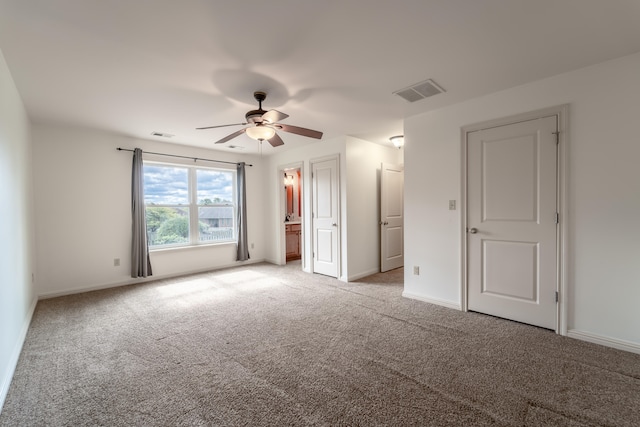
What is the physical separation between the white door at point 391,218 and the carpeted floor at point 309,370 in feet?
5.86

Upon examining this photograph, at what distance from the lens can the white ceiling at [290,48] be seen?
1744 mm

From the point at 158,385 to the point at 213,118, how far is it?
2938 millimetres

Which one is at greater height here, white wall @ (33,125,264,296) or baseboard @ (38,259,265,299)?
white wall @ (33,125,264,296)

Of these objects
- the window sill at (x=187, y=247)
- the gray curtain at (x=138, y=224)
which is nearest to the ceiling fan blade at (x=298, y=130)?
the gray curtain at (x=138, y=224)

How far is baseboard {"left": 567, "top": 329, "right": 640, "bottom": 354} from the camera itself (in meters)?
2.33

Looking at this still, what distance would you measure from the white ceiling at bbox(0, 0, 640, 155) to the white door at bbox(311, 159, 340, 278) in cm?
167

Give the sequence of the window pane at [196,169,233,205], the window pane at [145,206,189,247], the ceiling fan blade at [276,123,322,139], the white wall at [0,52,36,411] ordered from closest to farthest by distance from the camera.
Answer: the white wall at [0,52,36,411], the ceiling fan blade at [276,123,322,139], the window pane at [145,206,189,247], the window pane at [196,169,233,205]

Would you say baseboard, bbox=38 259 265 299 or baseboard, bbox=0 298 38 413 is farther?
baseboard, bbox=38 259 265 299

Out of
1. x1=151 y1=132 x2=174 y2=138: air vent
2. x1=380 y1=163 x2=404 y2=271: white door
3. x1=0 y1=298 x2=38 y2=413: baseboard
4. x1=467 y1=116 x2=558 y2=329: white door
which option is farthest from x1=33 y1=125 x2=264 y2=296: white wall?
x1=467 y1=116 x2=558 y2=329: white door

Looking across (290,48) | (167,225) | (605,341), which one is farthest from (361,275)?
(290,48)

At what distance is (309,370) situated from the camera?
7.02 ft

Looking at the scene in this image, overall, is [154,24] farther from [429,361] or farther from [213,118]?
[429,361]

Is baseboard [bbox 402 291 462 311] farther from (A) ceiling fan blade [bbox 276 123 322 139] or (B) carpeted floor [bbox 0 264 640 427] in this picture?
(A) ceiling fan blade [bbox 276 123 322 139]

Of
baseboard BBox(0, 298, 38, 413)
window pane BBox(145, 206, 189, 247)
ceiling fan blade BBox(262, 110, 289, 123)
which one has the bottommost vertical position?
baseboard BBox(0, 298, 38, 413)
